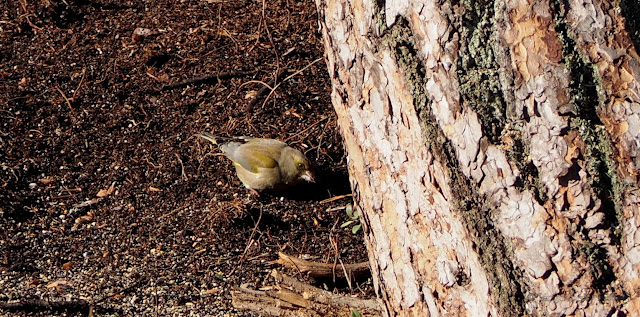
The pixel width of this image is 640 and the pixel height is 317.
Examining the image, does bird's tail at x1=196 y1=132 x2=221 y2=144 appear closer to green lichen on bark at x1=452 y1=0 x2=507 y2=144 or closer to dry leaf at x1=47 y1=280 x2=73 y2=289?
dry leaf at x1=47 y1=280 x2=73 y2=289

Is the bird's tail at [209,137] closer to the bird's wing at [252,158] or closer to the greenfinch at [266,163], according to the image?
the greenfinch at [266,163]

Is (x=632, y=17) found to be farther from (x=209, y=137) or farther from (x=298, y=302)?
(x=209, y=137)

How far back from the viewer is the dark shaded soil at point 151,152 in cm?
487

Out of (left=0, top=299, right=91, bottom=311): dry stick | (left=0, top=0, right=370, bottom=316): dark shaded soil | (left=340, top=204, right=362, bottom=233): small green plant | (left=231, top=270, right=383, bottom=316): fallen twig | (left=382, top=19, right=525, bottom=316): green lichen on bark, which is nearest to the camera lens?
(left=382, top=19, right=525, bottom=316): green lichen on bark

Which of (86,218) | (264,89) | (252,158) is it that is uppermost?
(264,89)

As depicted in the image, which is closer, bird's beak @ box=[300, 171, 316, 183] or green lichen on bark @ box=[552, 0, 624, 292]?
green lichen on bark @ box=[552, 0, 624, 292]

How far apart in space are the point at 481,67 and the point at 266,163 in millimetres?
2744

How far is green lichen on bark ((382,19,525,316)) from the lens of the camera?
2.70 metres

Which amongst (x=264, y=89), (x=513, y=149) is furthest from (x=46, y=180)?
(x=513, y=149)

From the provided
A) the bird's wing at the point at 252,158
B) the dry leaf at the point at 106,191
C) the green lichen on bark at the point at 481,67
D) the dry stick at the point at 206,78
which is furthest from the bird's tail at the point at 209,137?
the green lichen on bark at the point at 481,67

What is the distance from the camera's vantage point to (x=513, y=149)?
2674 millimetres

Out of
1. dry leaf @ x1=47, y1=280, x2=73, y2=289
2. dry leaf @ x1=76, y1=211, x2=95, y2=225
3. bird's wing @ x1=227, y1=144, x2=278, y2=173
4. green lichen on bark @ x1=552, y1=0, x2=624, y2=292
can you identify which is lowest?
dry leaf @ x1=47, y1=280, x2=73, y2=289

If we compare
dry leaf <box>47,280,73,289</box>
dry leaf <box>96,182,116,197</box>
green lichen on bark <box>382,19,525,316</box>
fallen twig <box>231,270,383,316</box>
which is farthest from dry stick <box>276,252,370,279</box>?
green lichen on bark <box>382,19,525,316</box>

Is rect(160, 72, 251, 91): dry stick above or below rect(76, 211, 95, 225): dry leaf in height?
above
